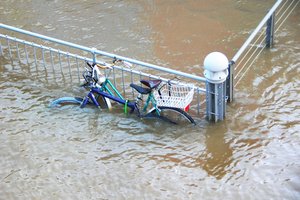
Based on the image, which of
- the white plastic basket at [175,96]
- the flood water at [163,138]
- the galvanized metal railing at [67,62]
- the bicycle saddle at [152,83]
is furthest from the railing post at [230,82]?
the bicycle saddle at [152,83]

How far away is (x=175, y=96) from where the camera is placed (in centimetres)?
732

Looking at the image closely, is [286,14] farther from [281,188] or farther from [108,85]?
[281,188]

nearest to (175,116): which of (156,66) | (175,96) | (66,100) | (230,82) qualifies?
(175,96)

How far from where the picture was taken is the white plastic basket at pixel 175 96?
713 cm

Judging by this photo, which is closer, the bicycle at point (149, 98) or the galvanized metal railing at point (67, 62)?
the bicycle at point (149, 98)

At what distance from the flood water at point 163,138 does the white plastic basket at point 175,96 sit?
35cm

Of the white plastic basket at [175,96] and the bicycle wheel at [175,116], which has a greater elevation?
the white plastic basket at [175,96]

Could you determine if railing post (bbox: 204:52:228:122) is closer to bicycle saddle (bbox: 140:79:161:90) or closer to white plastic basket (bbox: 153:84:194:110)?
white plastic basket (bbox: 153:84:194:110)

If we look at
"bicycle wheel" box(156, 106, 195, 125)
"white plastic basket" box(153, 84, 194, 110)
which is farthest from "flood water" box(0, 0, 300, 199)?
"white plastic basket" box(153, 84, 194, 110)

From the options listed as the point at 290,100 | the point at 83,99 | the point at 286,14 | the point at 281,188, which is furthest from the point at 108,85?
the point at 286,14

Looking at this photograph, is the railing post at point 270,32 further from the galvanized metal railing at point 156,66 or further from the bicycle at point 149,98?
the bicycle at point 149,98

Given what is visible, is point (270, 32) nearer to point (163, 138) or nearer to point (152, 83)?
point (152, 83)

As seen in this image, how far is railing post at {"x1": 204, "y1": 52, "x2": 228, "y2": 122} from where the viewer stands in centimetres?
673

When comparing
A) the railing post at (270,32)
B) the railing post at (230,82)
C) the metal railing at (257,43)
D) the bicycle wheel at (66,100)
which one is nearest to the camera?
the railing post at (230,82)
